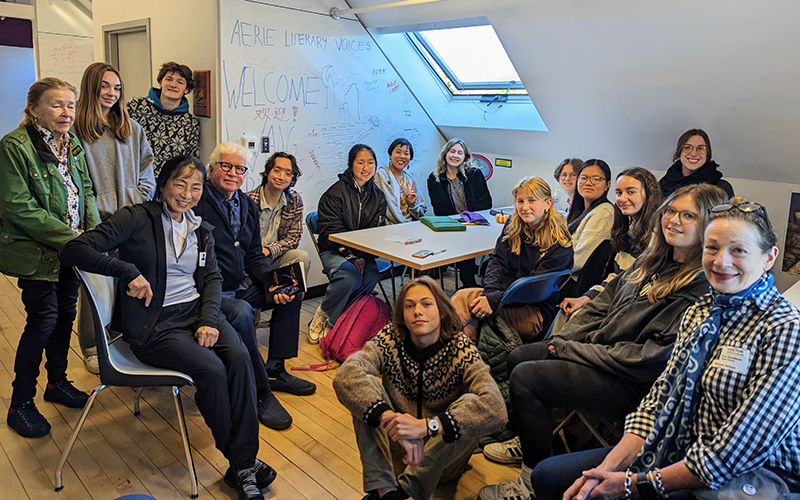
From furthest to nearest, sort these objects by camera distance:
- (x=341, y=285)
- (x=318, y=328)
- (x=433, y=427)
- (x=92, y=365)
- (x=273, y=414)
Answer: (x=318, y=328), (x=341, y=285), (x=92, y=365), (x=273, y=414), (x=433, y=427)

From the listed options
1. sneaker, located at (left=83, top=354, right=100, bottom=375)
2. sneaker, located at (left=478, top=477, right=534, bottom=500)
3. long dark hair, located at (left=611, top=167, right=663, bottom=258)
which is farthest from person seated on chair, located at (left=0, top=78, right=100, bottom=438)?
long dark hair, located at (left=611, top=167, right=663, bottom=258)

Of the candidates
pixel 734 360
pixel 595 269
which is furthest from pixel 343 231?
pixel 734 360

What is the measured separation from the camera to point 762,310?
4.88 feet

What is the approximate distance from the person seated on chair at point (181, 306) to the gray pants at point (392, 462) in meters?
0.54

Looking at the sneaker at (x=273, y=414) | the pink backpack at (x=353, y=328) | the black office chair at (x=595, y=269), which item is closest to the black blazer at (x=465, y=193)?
the pink backpack at (x=353, y=328)

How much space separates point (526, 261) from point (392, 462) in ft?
4.34

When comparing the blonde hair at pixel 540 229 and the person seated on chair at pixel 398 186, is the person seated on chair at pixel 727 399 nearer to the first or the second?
the blonde hair at pixel 540 229

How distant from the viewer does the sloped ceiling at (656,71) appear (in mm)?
3070

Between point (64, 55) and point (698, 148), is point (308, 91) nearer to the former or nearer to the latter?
point (698, 148)

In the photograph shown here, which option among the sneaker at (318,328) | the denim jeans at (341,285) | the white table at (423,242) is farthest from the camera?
the sneaker at (318,328)

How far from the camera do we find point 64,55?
19.5ft

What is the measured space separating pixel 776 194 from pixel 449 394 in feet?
9.78

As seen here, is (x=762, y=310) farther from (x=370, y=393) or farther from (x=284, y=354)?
(x=284, y=354)

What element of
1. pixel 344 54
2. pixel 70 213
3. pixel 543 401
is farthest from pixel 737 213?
pixel 344 54
